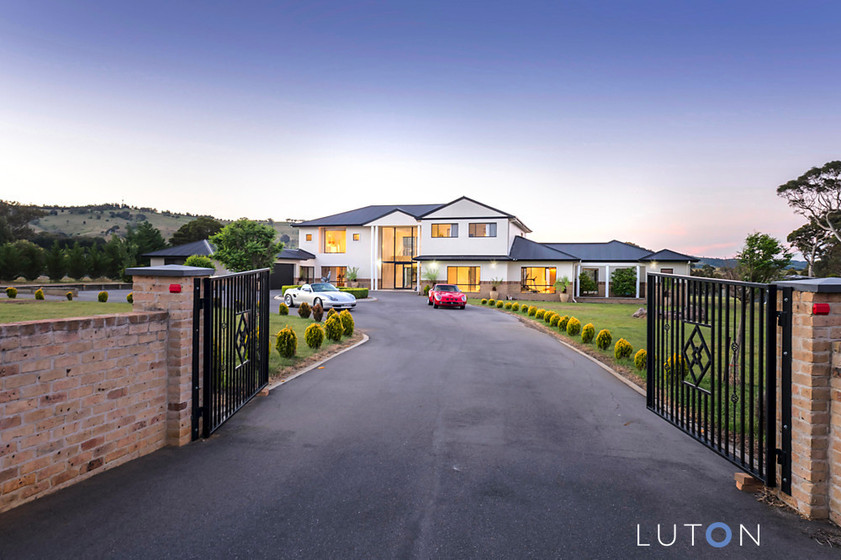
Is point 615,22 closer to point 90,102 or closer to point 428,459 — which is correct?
point 428,459

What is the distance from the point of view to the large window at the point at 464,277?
37.2m

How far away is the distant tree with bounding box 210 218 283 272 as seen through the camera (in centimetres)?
2114

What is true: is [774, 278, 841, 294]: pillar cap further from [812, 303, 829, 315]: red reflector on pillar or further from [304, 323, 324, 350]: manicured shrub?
[304, 323, 324, 350]: manicured shrub

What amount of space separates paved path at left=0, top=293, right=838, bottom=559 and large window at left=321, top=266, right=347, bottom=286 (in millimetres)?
36894

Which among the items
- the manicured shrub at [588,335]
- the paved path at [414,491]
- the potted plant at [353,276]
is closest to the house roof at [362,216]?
the potted plant at [353,276]

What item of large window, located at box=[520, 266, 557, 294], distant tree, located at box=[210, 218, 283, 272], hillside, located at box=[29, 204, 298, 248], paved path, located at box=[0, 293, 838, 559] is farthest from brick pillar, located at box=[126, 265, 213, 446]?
hillside, located at box=[29, 204, 298, 248]

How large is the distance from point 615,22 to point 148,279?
19.1m

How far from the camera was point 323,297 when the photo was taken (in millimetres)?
21500

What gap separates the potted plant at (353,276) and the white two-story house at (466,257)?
231mm

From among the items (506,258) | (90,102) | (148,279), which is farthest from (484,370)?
(506,258)

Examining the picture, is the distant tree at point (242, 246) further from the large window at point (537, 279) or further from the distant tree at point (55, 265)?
the distant tree at point (55, 265)

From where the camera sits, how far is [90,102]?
20.1 meters

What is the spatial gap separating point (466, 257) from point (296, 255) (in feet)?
60.7

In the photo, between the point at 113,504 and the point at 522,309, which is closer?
the point at 113,504
